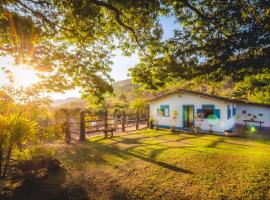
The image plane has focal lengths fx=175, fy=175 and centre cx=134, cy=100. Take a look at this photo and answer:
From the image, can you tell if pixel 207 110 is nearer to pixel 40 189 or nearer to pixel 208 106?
pixel 208 106

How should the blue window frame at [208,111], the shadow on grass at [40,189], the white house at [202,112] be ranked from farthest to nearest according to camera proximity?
the blue window frame at [208,111] < the white house at [202,112] < the shadow on grass at [40,189]

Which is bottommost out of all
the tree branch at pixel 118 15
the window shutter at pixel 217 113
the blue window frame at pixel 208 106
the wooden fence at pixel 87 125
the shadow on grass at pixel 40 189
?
the shadow on grass at pixel 40 189

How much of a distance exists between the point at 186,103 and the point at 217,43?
528 inches

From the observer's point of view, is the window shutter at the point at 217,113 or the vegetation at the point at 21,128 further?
the window shutter at the point at 217,113

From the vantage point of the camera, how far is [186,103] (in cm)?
1889

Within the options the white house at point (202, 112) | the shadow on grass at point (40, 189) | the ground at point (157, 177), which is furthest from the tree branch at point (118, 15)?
the white house at point (202, 112)

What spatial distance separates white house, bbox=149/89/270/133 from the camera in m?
16.9

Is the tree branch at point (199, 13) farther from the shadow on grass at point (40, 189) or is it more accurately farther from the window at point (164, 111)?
the window at point (164, 111)

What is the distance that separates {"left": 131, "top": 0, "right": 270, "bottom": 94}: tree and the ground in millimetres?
3429

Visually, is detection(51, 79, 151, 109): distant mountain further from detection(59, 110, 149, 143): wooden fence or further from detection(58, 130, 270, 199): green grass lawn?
detection(58, 130, 270, 199): green grass lawn

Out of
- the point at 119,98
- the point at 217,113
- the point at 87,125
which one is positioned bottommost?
the point at 87,125

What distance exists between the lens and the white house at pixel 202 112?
16859 mm

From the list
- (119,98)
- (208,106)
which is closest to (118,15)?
(208,106)

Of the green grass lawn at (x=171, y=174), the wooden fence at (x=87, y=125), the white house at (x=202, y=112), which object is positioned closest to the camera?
the green grass lawn at (x=171, y=174)
